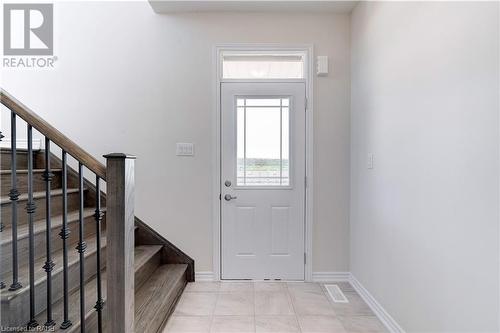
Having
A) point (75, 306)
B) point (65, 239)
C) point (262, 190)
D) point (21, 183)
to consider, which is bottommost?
point (75, 306)

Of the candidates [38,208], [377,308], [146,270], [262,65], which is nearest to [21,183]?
[38,208]

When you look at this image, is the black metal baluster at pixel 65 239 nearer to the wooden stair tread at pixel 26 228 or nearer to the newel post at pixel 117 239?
the newel post at pixel 117 239

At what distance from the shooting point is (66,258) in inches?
57.2

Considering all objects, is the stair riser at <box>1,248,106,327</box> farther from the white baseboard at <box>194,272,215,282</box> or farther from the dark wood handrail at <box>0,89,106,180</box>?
the white baseboard at <box>194,272,215,282</box>

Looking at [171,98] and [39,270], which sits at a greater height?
[171,98]

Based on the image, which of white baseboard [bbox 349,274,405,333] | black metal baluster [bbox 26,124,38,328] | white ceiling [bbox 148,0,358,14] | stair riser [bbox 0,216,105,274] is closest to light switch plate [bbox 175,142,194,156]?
stair riser [bbox 0,216,105,274]

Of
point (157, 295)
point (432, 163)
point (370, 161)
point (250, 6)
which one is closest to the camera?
point (432, 163)

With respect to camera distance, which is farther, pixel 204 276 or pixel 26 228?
pixel 204 276

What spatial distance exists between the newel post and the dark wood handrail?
0.08 metres

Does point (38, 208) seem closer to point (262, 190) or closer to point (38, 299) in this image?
point (38, 299)

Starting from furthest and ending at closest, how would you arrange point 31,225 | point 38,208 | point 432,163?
1. point 38,208
2. point 432,163
3. point 31,225

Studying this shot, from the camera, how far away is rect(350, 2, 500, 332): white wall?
4.25 ft

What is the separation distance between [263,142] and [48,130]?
1.93 m

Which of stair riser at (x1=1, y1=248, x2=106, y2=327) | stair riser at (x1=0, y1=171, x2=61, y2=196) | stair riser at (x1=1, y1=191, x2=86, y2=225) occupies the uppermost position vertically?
stair riser at (x1=0, y1=171, x2=61, y2=196)
